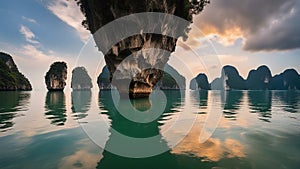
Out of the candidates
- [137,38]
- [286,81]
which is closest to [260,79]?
[286,81]

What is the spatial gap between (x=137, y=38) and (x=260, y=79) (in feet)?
596

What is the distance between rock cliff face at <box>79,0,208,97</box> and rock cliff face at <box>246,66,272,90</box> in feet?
556

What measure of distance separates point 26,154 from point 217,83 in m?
170

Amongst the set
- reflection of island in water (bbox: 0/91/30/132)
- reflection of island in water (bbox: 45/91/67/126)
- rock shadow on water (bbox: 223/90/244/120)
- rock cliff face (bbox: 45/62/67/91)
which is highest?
rock cliff face (bbox: 45/62/67/91)

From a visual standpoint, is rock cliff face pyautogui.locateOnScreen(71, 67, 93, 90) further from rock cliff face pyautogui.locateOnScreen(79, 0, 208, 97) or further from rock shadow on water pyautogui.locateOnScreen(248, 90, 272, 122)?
rock shadow on water pyautogui.locateOnScreen(248, 90, 272, 122)

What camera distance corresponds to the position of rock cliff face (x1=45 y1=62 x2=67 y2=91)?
84500 mm

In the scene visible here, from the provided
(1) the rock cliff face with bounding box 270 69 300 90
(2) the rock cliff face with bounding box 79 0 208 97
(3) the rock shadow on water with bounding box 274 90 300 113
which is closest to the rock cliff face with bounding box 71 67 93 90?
(2) the rock cliff face with bounding box 79 0 208 97

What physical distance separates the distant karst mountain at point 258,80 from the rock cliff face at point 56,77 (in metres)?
105

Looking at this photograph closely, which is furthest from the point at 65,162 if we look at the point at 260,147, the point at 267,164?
the point at 260,147

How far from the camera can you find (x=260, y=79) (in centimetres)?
16825

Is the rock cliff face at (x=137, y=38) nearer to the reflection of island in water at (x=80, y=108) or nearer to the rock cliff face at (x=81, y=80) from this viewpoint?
the reflection of island in water at (x=80, y=108)

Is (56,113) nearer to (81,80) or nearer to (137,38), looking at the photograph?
(137,38)

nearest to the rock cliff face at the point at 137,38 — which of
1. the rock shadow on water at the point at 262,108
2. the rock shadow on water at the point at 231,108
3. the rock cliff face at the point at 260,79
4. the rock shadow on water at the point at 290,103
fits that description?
the rock shadow on water at the point at 231,108

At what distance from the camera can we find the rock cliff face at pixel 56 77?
84500mm
